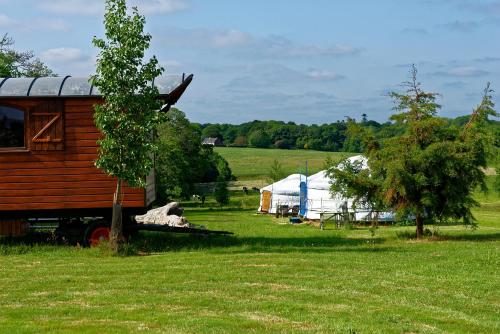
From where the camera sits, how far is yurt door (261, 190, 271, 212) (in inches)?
1908

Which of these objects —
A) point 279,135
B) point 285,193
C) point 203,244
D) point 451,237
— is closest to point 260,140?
point 279,135

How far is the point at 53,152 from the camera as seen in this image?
18.3 m

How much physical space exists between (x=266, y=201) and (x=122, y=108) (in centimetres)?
3205

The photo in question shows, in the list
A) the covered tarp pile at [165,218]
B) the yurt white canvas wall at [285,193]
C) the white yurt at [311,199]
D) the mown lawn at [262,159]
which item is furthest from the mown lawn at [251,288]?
the mown lawn at [262,159]

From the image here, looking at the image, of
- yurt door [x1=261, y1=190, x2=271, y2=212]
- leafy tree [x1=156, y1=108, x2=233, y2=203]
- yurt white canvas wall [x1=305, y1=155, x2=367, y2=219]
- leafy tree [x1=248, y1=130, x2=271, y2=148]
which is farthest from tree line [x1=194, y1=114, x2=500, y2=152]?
yurt white canvas wall [x1=305, y1=155, x2=367, y2=219]

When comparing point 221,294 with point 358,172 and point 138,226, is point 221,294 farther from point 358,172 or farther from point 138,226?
point 358,172

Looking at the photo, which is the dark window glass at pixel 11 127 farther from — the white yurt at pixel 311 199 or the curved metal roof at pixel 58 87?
the white yurt at pixel 311 199

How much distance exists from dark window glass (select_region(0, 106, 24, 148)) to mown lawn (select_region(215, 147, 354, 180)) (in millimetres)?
65804

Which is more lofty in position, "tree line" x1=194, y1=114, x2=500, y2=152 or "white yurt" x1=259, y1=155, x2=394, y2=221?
"tree line" x1=194, y1=114, x2=500, y2=152

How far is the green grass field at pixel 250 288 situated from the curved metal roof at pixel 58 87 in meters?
3.65

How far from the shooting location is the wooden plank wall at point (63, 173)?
18.3 metres

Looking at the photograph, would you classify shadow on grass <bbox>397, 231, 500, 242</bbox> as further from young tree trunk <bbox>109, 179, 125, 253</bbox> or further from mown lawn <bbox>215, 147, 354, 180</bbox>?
mown lawn <bbox>215, 147, 354, 180</bbox>

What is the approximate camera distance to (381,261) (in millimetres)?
15727

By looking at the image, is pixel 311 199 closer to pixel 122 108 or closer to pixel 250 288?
pixel 122 108
